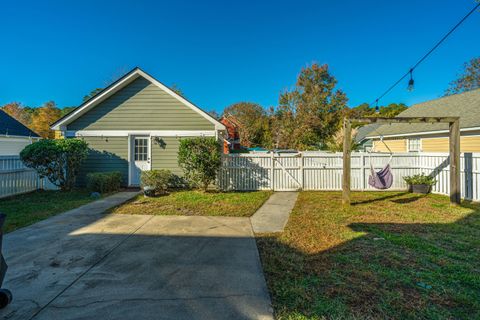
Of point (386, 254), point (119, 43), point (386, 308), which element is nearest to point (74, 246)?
point (386, 308)

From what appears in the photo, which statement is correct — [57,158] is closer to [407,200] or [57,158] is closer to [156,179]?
[156,179]

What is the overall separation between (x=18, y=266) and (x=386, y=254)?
5331mm

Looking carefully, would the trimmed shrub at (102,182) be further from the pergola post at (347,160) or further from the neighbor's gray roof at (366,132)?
the neighbor's gray roof at (366,132)

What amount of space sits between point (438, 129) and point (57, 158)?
17406 millimetres

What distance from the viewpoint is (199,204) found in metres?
7.19

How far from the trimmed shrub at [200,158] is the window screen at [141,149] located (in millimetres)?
2252

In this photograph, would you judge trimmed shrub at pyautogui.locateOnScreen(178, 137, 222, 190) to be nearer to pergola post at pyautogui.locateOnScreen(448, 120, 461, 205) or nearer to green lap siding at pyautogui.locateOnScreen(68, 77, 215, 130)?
green lap siding at pyautogui.locateOnScreen(68, 77, 215, 130)

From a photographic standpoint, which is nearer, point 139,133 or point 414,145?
point 139,133

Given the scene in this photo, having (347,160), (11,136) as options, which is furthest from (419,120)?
(11,136)

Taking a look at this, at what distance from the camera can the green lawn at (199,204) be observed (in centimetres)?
633

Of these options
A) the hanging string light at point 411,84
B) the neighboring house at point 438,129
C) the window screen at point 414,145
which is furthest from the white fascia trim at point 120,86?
the window screen at point 414,145

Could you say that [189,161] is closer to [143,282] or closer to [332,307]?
[143,282]

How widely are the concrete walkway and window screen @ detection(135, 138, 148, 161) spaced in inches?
224

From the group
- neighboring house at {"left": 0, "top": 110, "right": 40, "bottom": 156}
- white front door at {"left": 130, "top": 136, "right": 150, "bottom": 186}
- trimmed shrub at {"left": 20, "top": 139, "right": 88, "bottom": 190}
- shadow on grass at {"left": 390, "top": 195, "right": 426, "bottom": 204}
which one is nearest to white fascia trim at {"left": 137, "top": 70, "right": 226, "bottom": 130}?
white front door at {"left": 130, "top": 136, "right": 150, "bottom": 186}
